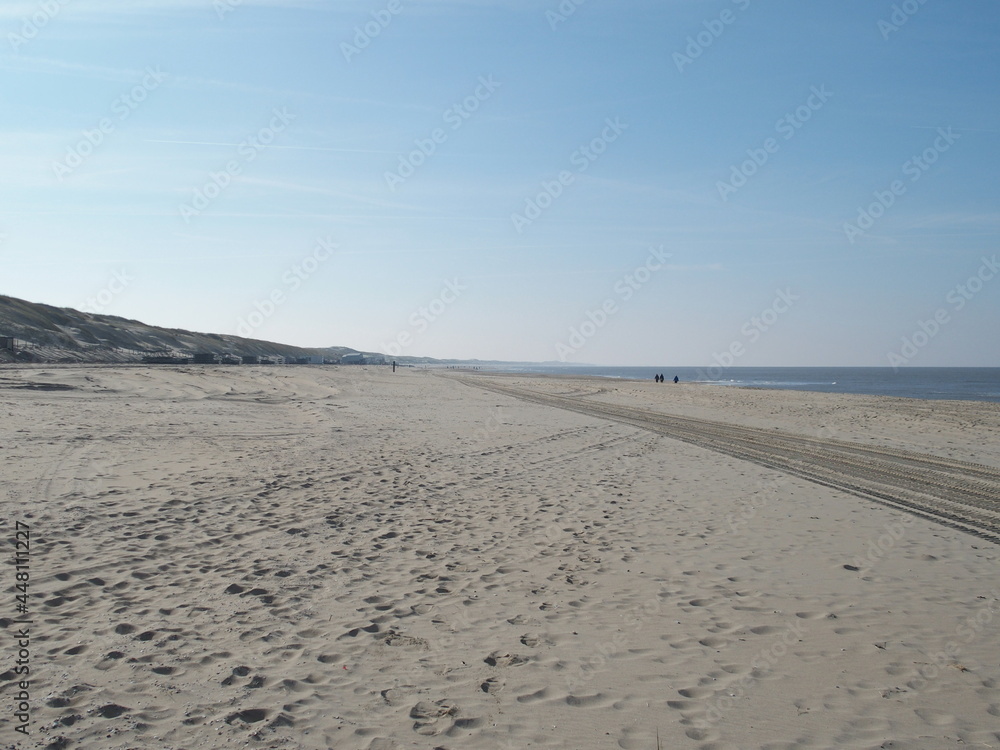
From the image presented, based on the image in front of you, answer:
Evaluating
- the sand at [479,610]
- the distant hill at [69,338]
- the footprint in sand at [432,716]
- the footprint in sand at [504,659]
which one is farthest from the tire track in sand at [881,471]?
the distant hill at [69,338]

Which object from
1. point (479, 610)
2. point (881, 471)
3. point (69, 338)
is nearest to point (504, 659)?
point (479, 610)

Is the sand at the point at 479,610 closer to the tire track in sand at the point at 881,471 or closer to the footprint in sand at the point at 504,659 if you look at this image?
the footprint in sand at the point at 504,659

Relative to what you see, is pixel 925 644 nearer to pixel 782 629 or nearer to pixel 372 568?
pixel 782 629

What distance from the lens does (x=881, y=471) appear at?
13711 mm

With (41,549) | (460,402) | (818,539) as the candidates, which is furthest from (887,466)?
(460,402)

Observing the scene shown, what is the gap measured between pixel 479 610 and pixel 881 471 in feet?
38.8

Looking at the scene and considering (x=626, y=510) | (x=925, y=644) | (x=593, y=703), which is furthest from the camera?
(x=626, y=510)

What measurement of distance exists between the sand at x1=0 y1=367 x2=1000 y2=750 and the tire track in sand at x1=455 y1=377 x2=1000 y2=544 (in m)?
0.64

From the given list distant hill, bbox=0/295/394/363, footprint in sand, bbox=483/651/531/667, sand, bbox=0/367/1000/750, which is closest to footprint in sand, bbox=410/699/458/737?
sand, bbox=0/367/1000/750

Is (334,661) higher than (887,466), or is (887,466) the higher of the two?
(887,466)

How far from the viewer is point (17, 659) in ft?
14.4

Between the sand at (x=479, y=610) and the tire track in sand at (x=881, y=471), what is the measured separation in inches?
25.3

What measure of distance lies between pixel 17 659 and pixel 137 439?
34.8 ft

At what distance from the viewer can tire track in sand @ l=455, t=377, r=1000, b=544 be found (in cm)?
1000
